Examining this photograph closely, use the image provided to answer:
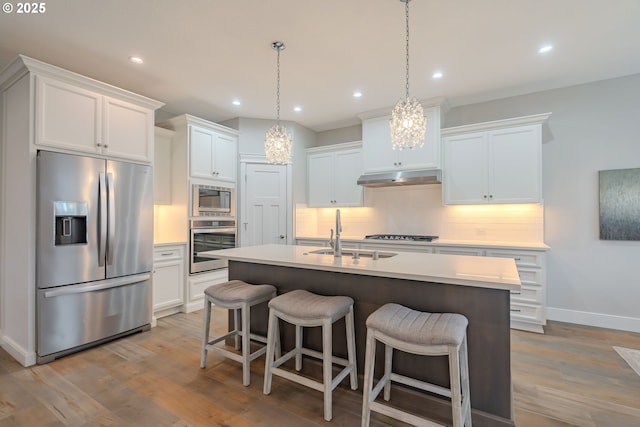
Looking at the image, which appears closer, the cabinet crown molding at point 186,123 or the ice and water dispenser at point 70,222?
the ice and water dispenser at point 70,222

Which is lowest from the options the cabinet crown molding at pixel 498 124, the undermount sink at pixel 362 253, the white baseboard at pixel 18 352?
the white baseboard at pixel 18 352

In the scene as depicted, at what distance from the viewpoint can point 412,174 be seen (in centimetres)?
411

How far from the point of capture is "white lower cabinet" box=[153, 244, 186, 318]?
3.72 meters

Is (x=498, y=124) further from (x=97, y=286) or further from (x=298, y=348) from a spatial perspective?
(x=97, y=286)

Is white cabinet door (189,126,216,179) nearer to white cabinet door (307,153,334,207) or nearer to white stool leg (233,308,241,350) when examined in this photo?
white cabinet door (307,153,334,207)

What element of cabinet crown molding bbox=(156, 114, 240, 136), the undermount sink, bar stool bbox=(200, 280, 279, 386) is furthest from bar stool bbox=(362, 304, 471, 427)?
cabinet crown molding bbox=(156, 114, 240, 136)

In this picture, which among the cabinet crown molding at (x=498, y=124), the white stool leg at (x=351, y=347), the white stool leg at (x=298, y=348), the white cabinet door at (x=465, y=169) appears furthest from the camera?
the white cabinet door at (x=465, y=169)

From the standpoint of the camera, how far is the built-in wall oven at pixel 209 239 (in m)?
4.06

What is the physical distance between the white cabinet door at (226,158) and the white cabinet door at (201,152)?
8 centimetres

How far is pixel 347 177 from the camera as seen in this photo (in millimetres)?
4891

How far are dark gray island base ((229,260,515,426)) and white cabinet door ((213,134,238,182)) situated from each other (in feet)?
8.37

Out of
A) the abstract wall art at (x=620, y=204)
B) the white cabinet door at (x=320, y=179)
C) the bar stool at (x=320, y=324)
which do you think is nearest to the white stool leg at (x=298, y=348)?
the bar stool at (x=320, y=324)

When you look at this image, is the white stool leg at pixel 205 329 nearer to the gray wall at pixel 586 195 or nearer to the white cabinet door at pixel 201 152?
the white cabinet door at pixel 201 152

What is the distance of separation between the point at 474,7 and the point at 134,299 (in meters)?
4.08
